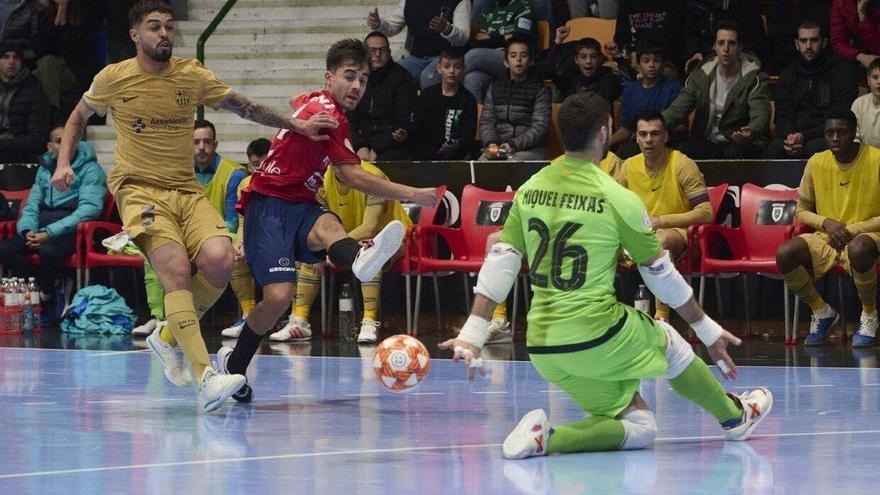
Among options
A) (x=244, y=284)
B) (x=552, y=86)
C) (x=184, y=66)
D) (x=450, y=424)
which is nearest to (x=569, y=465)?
(x=450, y=424)

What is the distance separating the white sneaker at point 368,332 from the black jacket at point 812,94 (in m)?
3.51

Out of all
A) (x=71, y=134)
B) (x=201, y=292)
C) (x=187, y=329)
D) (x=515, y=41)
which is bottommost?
(x=187, y=329)

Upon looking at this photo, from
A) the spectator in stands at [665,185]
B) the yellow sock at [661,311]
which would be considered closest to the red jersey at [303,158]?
the spectator in stands at [665,185]

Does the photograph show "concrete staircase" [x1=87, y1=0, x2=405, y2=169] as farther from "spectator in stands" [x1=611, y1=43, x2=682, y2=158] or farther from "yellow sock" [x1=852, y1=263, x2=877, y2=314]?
"yellow sock" [x1=852, y1=263, x2=877, y2=314]

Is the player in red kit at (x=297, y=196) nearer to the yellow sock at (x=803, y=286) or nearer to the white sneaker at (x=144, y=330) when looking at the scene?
the yellow sock at (x=803, y=286)

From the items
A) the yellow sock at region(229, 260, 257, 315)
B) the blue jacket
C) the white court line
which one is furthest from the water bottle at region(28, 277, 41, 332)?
the white court line

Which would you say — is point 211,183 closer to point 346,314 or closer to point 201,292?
point 346,314

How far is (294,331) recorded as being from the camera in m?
12.3

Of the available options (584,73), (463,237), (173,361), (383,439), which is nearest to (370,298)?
(463,237)

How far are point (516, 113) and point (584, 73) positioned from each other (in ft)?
2.43

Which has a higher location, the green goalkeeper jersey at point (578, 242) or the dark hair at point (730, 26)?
the dark hair at point (730, 26)

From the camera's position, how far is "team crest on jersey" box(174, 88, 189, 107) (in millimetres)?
8141

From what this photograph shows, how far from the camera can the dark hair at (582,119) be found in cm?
624

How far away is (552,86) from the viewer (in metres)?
13.8
